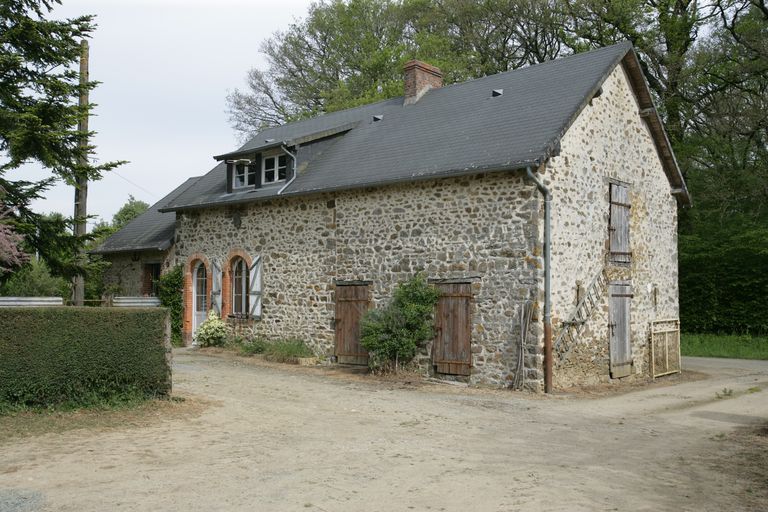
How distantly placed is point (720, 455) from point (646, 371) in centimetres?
800

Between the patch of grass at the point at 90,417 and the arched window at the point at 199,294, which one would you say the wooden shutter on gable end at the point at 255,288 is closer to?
the arched window at the point at 199,294

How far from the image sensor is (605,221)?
13828 mm

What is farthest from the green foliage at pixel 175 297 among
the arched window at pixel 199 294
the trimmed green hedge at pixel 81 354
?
the trimmed green hedge at pixel 81 354

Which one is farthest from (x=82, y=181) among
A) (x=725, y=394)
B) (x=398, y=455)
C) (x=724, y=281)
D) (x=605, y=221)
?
(x=724, y=281)

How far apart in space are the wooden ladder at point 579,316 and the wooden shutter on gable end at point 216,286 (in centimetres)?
902

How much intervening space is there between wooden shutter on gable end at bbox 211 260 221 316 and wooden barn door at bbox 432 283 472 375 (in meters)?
6.85

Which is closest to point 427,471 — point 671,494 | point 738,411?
point 671,494

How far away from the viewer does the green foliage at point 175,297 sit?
60.7 feet

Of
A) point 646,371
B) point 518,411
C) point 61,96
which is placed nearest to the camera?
point 518,411

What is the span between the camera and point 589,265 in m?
13.2

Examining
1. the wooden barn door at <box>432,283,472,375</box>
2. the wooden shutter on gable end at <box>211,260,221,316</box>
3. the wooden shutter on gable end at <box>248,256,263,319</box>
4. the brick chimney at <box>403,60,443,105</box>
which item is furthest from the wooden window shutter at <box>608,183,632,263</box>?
the wooden shutter on gable end at <box>211,260,221,316</box>

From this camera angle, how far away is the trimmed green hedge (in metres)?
8.24

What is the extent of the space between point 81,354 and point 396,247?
668cm

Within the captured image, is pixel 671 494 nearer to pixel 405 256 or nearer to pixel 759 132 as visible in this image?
pixel 405 256
